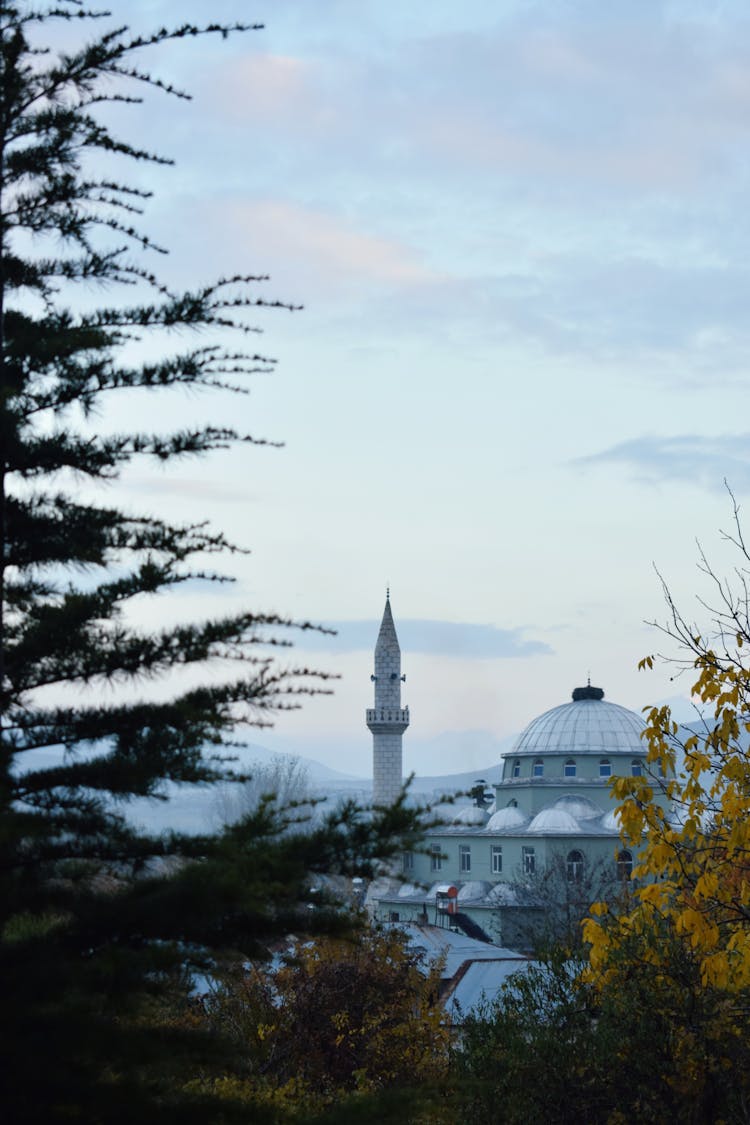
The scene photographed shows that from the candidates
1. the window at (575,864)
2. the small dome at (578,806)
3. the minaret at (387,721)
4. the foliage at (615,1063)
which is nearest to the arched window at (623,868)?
the window at (575,864)

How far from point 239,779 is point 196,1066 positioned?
4.92 ft

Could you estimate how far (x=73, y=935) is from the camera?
20.2 ft

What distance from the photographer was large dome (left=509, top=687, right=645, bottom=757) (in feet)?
226

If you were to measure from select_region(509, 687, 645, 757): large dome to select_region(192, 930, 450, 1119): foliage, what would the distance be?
51.6 m

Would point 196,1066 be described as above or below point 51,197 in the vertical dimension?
below

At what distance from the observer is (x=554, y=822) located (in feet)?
206

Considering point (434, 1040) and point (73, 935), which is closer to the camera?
point (73, 935)

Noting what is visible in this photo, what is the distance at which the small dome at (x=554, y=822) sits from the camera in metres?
62.5

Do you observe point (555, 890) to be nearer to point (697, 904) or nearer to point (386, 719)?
point (386, 719)

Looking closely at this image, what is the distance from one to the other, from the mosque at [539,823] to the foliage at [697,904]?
44.2 metres

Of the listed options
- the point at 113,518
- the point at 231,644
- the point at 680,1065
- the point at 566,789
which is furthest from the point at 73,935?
the point at 566,789

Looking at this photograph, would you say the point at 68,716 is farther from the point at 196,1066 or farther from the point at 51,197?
the point at 51,197

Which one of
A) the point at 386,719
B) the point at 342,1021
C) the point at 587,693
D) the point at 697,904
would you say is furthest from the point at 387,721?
the point at 697,904

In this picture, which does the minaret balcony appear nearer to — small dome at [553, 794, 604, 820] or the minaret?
the minaret
